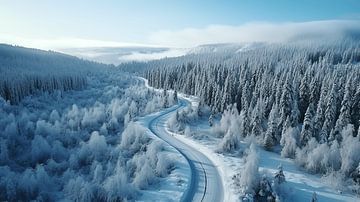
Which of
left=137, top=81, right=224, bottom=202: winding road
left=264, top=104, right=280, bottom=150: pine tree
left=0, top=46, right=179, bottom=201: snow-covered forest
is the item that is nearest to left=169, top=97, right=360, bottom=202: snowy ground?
left=137, top=81, right=224, bottom=202: winding road

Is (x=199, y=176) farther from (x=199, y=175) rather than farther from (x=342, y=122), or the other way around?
(x=342, y=122)

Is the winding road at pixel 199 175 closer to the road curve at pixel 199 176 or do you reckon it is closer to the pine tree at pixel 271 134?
the road curve at pixel 199 176

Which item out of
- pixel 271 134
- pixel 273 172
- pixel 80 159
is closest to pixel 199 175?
pixel 273 172

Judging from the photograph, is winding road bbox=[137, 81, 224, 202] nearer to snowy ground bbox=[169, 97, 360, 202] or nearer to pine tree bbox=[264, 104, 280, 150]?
snowy ground bbox=[169, 97, 360, 202]

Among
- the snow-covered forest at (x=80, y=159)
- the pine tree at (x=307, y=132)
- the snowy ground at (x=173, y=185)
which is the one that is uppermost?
the pine tree at (x=307, y=132)

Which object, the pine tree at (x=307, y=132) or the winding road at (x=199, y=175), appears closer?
the winding road at (x=199, y=175)

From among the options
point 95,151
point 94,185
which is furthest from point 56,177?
point 94,185

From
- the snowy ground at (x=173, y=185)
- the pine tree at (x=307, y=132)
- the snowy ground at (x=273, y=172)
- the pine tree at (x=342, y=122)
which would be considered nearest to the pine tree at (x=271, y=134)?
the snowy ground at (x=273, y=172)

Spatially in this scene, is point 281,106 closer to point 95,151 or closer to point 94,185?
point 95,151
